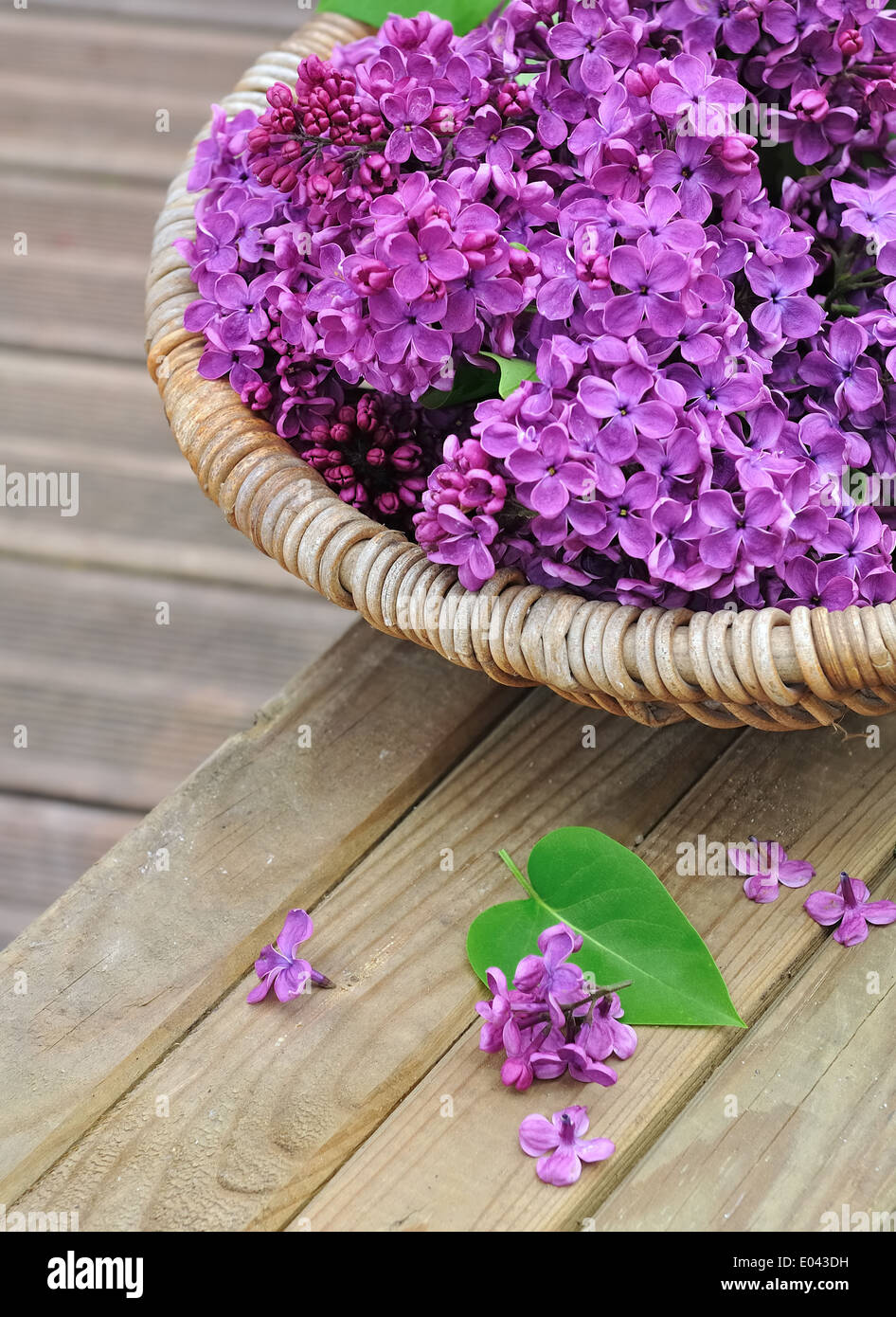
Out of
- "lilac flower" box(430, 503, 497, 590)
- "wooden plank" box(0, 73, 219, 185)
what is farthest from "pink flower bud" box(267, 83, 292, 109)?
"wooden plank" box(0, 73, 219, 185)

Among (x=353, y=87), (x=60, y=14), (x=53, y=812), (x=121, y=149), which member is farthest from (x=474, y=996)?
(x=60, y=14)

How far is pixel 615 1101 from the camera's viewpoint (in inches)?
26.1

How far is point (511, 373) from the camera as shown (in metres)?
0.67

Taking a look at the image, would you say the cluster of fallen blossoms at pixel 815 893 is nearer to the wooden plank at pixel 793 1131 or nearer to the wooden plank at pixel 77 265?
the wooden plank at pixel 793 1131

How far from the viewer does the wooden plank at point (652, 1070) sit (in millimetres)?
634

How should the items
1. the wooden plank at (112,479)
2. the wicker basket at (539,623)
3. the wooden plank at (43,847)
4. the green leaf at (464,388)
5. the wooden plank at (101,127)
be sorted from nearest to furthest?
1. the wicker basket at (539,623)
2. the green leaf at (464,388)
3. the wooden plank at (43,847)
4. the wooden plank at (112,479)
5. the wooden plank at (101,127)

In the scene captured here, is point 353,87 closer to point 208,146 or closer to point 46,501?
point 208,146

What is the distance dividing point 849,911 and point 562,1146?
201mm

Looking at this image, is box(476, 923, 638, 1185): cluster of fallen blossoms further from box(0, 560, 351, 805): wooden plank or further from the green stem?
box(0, 560, 351, 805): wooden plank

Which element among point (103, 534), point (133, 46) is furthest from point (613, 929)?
point (133, 46)

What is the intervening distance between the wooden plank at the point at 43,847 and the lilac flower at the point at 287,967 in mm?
714

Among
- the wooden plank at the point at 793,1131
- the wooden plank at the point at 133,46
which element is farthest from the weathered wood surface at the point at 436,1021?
the wooden plank at the point at 133,46
